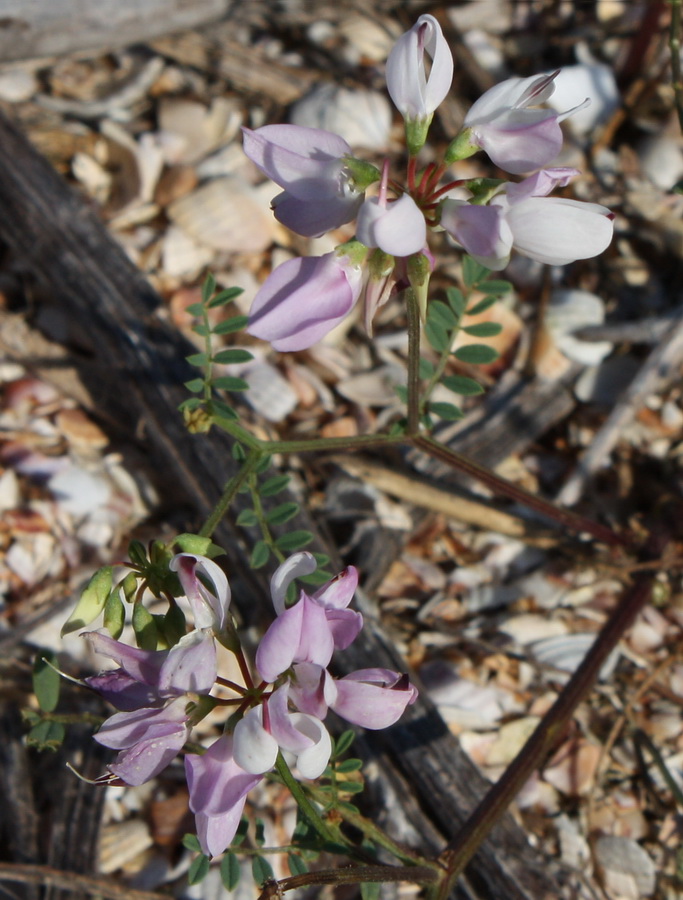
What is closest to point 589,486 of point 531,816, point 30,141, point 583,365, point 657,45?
point 583,365

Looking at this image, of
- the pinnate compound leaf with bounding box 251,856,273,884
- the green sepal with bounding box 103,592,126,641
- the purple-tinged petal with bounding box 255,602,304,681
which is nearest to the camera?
the purple-tinged petal with bounding box 255,602,304,681

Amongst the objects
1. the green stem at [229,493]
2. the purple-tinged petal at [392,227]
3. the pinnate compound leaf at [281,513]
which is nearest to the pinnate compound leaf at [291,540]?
the pinnate compound leaf at [281,513]

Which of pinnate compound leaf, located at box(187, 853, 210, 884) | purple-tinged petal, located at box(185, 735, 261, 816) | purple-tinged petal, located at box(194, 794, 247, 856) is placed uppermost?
purple-tinged petal, located at box(185, 735, 261, 816)

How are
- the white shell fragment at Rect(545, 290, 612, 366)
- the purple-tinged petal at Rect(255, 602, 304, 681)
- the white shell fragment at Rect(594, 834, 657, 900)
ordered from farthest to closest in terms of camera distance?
1. the white shell fragment at Rect(545, 290, 612, 366)
2. the white shell fragment at Rect(594, 834, 657, 900)
3. the purple-tinged petal at Rect(255, 602, 304, 681)

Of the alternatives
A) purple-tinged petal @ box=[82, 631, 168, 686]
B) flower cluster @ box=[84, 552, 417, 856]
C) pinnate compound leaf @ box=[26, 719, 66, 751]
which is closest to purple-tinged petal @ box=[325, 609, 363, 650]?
flower cluster @ box=[84, 552, 417, 856]

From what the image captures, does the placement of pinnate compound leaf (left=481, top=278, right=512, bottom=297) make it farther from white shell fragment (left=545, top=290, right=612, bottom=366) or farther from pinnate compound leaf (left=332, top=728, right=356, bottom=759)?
pinnate compound leaf (left=332, top=728, right=356, bottom=759)

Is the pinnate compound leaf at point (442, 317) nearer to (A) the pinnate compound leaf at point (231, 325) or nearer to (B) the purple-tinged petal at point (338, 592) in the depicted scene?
(A) the pinnate compound leaf at point (231, 325)
